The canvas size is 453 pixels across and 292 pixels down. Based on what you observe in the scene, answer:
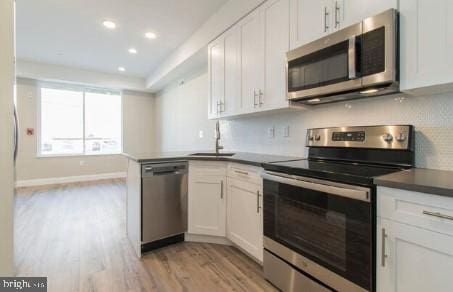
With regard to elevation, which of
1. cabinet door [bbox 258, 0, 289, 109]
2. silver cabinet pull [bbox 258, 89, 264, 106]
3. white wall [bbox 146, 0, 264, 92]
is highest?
white wall [bbox 146, 0, 264, 92]

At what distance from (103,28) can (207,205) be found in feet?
10.4

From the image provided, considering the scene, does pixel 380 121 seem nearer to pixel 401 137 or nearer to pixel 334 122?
pixel 401 137

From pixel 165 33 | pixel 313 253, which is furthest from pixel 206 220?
pixel 165 33

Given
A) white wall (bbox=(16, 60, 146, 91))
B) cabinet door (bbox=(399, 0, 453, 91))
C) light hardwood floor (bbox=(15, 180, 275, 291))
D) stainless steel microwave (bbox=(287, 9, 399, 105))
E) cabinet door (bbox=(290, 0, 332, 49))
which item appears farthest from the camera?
white wall (bbox=(16, 60, 146, 91))

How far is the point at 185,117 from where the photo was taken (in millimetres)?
5148

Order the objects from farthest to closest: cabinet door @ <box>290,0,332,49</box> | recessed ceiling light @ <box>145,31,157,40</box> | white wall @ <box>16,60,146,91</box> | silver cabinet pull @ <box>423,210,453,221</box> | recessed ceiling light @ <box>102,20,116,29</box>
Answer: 1. white wall @ <box>16,60,146,91</box>
2. recessed ceiling light @ <box>145,31,157,40</box>
3. recessed ceiling light @ <box>102,20,116,29</box>
4. cabinet door @ <box>290,0,332,49</box>
5. silver cabinet pull @ <box>423,210,453,221</box>

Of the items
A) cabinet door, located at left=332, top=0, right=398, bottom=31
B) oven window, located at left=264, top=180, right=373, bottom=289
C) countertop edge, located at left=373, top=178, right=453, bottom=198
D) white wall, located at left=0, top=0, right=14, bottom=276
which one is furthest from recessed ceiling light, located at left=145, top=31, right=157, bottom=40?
countertop edge, located at left=373, top=178, right=453, bottom=198

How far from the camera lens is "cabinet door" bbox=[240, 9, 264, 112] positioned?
7.76 feet

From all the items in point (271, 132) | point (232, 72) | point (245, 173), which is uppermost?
point (232, 72)

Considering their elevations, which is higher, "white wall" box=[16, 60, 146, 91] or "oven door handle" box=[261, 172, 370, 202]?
"white wall" box=[16, 60, 146, 91]

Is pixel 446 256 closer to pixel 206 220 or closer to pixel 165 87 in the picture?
pixel 206 220

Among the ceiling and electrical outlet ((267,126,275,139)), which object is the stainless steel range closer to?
electrical outlet ((267,126,275,139))

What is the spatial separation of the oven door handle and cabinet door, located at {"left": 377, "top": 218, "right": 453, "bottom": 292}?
0.15 m

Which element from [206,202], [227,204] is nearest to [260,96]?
[227,204]
